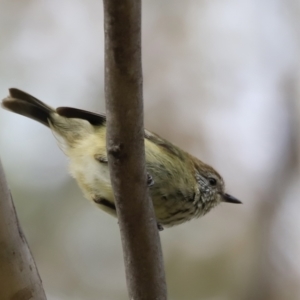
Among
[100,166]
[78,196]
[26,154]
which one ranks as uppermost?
[100,166]

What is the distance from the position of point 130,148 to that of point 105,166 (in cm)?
89

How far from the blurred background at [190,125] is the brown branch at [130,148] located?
1.93 meters

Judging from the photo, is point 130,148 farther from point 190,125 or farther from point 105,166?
point 190,125

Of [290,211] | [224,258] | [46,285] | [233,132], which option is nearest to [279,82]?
[233,132]

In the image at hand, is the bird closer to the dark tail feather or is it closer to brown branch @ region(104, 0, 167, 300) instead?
the dark tail feather

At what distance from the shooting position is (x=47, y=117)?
8.25 ft

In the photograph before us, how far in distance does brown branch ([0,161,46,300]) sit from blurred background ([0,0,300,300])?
2183mm

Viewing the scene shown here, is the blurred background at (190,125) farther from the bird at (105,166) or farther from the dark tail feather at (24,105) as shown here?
the dark tail feather at (24,105)

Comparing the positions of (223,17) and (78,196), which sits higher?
(223,17)

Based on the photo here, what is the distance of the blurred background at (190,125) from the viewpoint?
135 inches

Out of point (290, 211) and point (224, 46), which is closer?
point (290, 211)

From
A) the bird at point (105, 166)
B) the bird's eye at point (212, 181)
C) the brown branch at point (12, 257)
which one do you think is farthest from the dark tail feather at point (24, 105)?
the brown branch at point (12, 257)

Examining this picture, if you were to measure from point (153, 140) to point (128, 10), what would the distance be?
1373mm

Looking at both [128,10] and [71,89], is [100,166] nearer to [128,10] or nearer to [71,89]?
[128,10]
